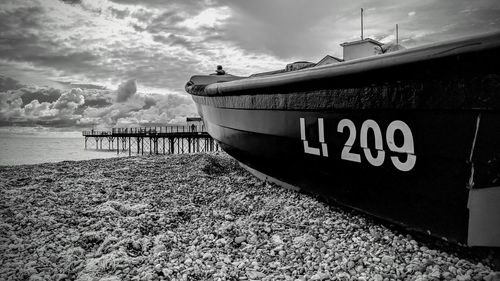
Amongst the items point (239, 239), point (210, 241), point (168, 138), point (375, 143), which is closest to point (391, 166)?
point (375, 143)

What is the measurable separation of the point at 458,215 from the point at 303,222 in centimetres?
132

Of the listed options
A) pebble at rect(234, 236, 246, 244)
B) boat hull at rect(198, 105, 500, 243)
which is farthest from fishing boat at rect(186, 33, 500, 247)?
pebble at rect(234, 236, 246, 244)

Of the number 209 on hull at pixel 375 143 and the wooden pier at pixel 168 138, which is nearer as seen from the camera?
the number 209 on hull at pixel 375 143

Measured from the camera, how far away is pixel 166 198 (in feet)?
14.1

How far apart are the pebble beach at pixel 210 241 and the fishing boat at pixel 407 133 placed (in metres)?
0.23

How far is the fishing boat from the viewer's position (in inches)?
70.7

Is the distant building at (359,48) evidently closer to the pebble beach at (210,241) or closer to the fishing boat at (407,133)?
the pebble beach at (210,241)

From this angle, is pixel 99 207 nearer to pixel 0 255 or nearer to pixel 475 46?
pixel 0 255

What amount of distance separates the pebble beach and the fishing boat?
0.23m

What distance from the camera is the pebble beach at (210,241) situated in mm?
2172

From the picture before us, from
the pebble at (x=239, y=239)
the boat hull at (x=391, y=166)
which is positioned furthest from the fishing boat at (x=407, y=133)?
the pebble at (x=239, y=239)

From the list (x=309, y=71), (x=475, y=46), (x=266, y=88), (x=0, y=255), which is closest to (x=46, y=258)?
(x=0, y=255)

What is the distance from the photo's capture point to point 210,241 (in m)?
2.76

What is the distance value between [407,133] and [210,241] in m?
1.83
